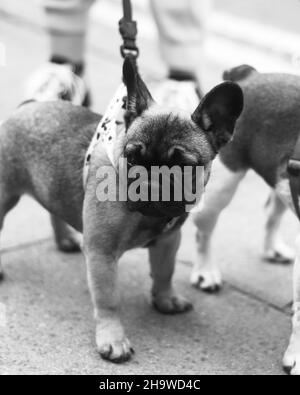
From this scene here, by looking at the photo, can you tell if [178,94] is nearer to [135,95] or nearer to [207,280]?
[207,280]

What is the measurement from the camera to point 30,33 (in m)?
8.54

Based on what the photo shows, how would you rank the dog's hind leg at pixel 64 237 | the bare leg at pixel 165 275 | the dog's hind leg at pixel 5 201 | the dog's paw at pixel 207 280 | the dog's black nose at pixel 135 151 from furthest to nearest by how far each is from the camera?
the dog's hind leg at pixel 64 237 → the dog's paw at pixel 207 280 → the dog's hind leg at pixel 5 201 → the bare leg at pixel 165 275 → the dog's black nose at pixel 135 151

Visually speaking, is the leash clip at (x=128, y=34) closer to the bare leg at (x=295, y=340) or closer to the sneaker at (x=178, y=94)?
the sneaker at (x=178, y=94)

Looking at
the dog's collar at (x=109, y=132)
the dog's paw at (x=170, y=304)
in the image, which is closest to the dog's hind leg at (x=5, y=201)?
the dog's collar at (x=109, y=132)

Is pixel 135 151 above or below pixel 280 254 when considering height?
above

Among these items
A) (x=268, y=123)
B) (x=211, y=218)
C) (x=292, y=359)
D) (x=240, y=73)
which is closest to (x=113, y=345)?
(x=292, y=359)

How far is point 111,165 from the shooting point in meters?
3.27

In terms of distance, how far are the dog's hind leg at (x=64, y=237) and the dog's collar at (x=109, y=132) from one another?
935 mm

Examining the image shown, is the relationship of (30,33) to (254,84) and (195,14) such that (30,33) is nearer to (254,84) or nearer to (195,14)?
(195,14)

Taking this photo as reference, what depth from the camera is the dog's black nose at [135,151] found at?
2.94 m

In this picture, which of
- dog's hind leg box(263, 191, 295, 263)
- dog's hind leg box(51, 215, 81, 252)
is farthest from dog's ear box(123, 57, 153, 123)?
dog's hind leg box(263, 191, 295, 263)

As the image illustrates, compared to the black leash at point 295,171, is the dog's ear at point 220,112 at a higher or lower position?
higher

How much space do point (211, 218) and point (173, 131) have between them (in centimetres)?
109

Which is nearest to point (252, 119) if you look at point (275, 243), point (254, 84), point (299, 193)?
point (254, 84)
